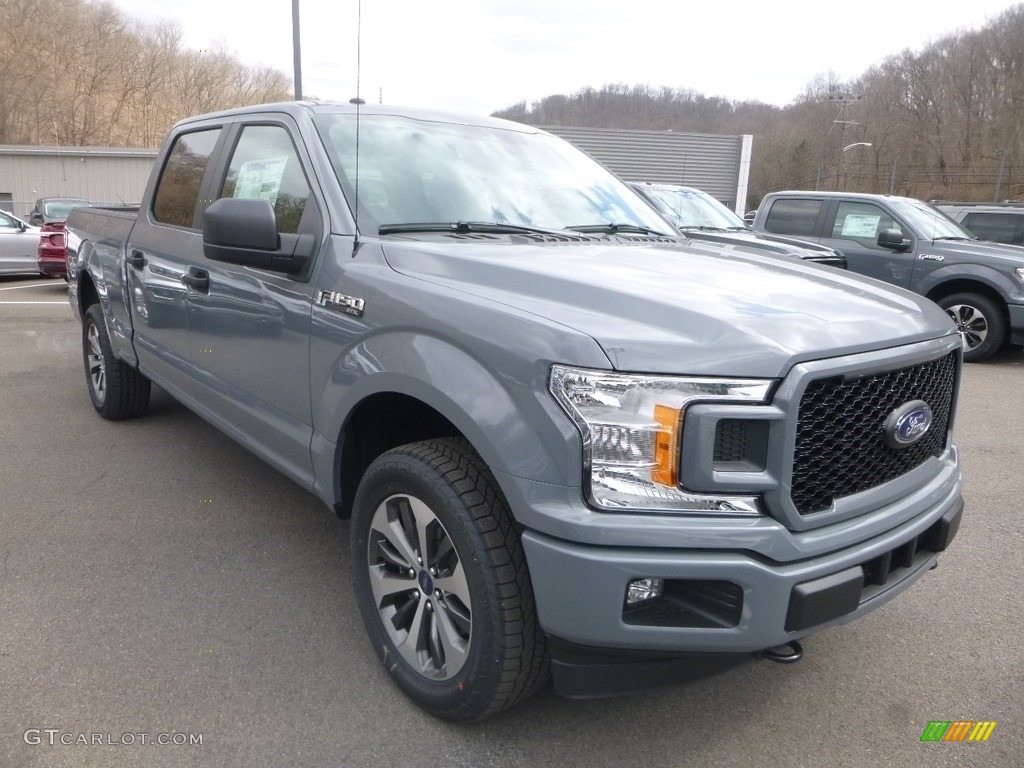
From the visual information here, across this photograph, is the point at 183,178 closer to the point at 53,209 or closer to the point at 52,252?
the point at 52,252

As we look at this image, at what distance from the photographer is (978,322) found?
28.9 ft

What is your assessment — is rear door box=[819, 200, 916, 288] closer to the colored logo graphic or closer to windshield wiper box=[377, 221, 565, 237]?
windshield wiper box=[377, 221, 565, 237]

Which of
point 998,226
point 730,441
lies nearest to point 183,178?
point 730,441

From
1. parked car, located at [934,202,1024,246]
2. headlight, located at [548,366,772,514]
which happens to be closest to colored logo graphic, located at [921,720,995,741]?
headlight, located at [548,366,772,514]

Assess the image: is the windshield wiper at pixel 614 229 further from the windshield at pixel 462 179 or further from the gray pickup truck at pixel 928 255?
the gray pickup truck at pixel 928 255

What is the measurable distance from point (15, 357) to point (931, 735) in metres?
8.00

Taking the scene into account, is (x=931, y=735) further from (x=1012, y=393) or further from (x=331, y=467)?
(x=1012, y=393)

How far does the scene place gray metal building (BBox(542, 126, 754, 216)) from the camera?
2380cm

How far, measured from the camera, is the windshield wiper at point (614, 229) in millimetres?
3240

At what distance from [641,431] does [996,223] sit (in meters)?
12.2

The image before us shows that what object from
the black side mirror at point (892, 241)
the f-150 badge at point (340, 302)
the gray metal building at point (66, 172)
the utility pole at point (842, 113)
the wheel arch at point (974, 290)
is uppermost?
the utility pole at point (842, 113)

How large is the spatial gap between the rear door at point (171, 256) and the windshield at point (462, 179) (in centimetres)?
103

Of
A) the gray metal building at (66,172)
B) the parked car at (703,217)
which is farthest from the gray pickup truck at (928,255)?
the gray metal building at (66,172)

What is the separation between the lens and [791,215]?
10258 mm
